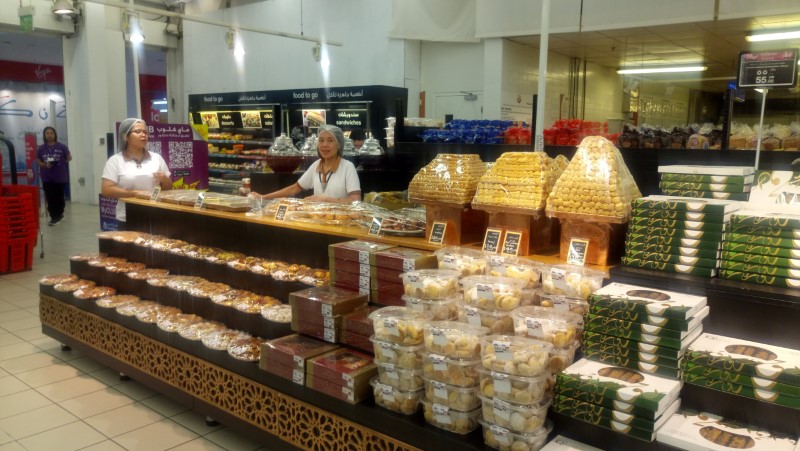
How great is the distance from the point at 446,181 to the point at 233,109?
1060 centimetres

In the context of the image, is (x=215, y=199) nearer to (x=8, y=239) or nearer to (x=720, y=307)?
(x=720, y=307)

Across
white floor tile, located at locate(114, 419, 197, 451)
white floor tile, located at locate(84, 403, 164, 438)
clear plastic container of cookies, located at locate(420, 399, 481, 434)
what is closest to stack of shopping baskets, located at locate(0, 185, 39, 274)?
white floor tile, located at locate(84, 403, 164, 438)

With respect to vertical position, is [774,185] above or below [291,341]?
above

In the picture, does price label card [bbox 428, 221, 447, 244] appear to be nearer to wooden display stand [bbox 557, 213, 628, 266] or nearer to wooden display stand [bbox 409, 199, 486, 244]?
wooden display stand [bbox 409, 199, 486, 244]

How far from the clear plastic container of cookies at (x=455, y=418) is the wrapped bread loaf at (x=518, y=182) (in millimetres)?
A: 959

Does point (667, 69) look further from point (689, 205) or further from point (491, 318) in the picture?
point (491, 318)

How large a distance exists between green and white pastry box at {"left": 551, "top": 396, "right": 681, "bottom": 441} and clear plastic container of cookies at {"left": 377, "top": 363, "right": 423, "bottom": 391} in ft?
1.80

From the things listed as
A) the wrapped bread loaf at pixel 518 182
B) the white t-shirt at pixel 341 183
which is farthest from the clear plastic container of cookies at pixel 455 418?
the white t-shirt at pixel 341 183

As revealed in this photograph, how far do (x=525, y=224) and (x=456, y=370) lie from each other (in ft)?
2.90

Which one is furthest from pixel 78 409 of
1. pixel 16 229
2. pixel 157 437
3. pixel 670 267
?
pixel 16 229

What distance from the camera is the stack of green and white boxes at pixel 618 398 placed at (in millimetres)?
1717

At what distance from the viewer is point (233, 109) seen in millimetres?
12492

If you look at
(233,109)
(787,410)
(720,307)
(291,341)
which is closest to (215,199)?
(291,341)

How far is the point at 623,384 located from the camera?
181cm
